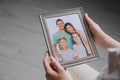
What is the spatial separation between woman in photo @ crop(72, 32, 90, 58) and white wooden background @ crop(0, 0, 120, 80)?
2.63ft

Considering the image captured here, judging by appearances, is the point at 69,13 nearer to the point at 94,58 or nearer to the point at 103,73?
the point at 94,58

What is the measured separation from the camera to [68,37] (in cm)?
87

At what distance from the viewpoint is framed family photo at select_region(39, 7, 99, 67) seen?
0.84 m

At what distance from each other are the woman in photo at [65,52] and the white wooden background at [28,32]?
2.64 feet

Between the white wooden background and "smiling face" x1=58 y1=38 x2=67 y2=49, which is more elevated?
the white wooden background

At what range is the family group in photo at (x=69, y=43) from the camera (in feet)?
2.76

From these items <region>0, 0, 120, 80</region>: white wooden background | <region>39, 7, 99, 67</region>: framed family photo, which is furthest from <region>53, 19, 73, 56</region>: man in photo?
<region>0, 0, 120, 80</region>: white wooden background

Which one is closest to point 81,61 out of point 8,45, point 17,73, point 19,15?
point 17,73

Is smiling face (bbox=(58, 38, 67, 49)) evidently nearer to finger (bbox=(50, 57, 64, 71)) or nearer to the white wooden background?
finger (bbox=(50, 57, 64, 71))

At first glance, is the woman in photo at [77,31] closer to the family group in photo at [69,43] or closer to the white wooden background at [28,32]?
the family group in photo at [69,43]

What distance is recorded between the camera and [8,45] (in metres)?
1.84

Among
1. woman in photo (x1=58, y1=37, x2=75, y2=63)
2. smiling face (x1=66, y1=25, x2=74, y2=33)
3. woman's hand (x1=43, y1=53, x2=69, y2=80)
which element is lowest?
woman's hand (x1=43, y1=53, x2=69, y2=80)

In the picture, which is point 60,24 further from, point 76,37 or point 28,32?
point 28,32

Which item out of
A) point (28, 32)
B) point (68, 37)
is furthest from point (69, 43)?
point (28, 32)
